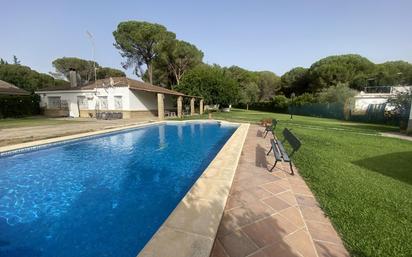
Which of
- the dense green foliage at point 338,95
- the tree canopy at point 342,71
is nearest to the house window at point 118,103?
the dense green foliage at point 338,95

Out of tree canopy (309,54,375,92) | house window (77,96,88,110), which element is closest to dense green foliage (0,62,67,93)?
house window (77,96,88,110)

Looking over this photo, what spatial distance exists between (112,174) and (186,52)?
31.8m

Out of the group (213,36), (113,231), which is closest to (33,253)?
(113,231)

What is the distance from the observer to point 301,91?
48188mm

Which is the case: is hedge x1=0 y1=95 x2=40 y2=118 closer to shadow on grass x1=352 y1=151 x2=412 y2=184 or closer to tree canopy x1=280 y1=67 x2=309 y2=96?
shadow on grass x1=352 y1=151 x2=412 y2=184

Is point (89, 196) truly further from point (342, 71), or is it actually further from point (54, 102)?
point (342, 71)

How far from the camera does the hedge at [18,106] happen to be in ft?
68.2

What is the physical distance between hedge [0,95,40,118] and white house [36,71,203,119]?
92 centimetres

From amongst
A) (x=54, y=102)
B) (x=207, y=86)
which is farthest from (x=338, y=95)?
(x=54, y=102)

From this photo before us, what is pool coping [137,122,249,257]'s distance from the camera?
7.92ft

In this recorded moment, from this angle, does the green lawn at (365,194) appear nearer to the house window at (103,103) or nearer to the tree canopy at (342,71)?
the house window at (103,103)

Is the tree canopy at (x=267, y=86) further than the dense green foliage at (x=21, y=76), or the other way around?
the tree canopy at (x=267, y=86)

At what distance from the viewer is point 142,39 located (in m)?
32.4

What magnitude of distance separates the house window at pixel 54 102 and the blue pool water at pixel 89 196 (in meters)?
18.3
